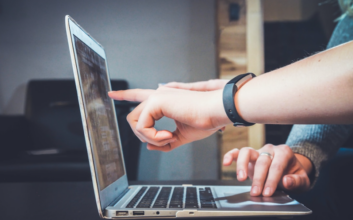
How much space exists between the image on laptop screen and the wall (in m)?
1.19

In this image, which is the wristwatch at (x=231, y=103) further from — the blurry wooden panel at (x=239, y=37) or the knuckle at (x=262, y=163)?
the blurry wooden panel at (x=239, y=37)

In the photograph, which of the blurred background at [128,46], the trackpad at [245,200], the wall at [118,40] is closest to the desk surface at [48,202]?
the trackpad at [245,200]

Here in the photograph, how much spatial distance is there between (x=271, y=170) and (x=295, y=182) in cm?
8

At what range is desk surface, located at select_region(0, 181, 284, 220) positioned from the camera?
1.60 ft

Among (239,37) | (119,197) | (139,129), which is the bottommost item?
(119,197)

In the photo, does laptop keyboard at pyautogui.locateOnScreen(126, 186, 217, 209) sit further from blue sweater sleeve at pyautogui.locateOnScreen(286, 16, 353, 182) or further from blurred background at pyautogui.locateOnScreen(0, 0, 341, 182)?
blurred background at pyautogui.locateOnScreen(0, 0, 341, 182)

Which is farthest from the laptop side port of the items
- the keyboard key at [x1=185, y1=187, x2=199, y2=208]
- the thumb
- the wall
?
the wall

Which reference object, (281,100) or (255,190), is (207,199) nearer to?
(255,190)

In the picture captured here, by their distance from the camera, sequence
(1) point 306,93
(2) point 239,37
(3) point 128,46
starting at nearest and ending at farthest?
1. (1) point 306,93
2. (2) point 239,37
3. (3) point 128,46

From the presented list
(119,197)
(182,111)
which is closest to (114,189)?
(119,197)

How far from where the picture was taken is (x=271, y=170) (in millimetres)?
562

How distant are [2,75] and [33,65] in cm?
25

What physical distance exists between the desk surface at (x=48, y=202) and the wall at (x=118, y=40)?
1.23 metres

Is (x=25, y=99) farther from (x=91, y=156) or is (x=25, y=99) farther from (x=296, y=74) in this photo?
(x=296, y=74)
